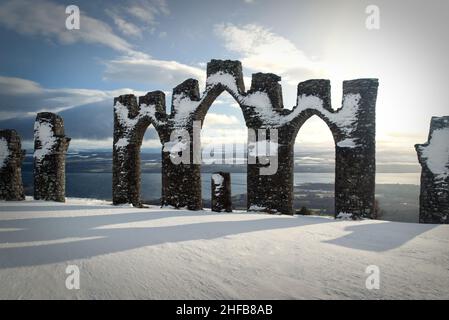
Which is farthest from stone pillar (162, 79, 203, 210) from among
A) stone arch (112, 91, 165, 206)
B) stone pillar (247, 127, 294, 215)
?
stone pillar (247, 127, 294, 215)

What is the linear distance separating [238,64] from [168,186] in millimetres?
5476

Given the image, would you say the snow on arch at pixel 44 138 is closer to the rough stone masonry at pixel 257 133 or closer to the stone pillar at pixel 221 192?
the rough stone masonry at pixel 257 133

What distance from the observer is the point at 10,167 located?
43.8 feet

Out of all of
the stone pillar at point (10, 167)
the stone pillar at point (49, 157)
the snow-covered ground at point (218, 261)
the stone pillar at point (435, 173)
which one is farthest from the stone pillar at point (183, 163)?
the stone pillar at point (435, 173)

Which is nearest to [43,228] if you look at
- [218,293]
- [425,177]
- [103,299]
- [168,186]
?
[103,299]

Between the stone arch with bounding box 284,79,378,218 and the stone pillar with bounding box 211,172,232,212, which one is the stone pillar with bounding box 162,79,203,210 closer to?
the stone pillar with bounding box 211,172,232,212

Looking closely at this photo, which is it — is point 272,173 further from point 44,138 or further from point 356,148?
point 44,138

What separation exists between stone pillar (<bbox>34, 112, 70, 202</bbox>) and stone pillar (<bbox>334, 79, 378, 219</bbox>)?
36.7 ft

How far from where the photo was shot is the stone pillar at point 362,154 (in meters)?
9.77

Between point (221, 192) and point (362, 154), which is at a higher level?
point (362, 154)

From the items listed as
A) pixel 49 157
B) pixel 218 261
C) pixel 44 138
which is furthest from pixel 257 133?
pixel 44 138

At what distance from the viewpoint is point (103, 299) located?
276 centimetres

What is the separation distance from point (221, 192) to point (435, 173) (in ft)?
22.7
